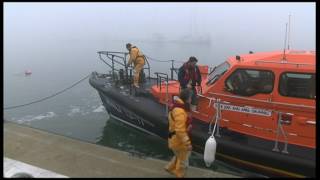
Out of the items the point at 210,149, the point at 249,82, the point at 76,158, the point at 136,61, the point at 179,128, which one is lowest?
the point at 76,158

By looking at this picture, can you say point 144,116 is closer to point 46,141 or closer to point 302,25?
point 46,141

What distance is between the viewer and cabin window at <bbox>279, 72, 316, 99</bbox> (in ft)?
21.9

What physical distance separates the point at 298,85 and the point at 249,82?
2.76 feet

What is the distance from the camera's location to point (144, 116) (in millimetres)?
8664

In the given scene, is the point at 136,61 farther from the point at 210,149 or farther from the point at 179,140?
the point at 179,140

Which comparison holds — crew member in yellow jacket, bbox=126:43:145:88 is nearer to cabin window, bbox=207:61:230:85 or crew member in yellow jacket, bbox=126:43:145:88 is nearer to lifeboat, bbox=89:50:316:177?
lifeboat, bbox=89:50:316:177

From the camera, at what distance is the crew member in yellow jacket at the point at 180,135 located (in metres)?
5.44

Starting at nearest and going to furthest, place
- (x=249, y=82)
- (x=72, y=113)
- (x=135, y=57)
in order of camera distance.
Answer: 1. (x=249, y=82)
2. (x=135, y=57)
3. (x=72, y=113)

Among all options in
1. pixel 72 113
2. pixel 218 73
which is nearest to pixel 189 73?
pixel 218 73

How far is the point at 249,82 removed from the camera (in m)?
7.20

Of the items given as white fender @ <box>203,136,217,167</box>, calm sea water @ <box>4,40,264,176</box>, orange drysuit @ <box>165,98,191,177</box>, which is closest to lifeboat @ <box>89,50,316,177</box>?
calm sea water @ <box>4,40,264,176</box>

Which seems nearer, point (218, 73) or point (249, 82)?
point (249, 82)

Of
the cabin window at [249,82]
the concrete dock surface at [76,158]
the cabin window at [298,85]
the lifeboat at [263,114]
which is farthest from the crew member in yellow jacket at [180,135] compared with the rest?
the cabin window at [298,85]

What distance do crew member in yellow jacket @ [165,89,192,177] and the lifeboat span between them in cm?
154
